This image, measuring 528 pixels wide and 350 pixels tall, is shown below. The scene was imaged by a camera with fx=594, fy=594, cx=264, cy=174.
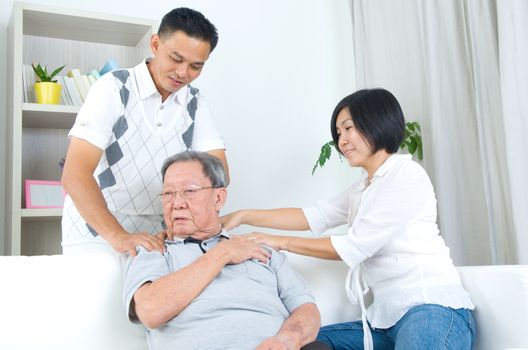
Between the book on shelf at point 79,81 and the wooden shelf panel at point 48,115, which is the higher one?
the book on shelf at point 79,81

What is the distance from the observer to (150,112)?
6.53 ft

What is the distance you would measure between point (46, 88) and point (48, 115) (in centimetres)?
14

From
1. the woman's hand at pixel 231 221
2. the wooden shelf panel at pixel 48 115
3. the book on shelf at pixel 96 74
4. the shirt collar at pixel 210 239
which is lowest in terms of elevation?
the shirt collar at pixel 210 239

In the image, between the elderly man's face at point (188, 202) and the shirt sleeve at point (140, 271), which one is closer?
the shirt sleeve at point (140, 271)

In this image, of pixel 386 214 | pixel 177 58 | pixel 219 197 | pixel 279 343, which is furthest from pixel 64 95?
pixel 279 343

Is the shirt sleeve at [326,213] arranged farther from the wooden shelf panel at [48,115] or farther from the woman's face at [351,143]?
the wooden shelf panel at [48,115]

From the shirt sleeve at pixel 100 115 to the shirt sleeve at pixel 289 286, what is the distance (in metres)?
0.64

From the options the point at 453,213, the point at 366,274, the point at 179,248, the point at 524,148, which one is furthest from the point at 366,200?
the point at 453,213

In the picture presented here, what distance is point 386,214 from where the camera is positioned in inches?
66.4

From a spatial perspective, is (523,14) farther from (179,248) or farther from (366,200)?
(179,248)

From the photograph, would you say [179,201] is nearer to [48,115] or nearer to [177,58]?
[177,58]

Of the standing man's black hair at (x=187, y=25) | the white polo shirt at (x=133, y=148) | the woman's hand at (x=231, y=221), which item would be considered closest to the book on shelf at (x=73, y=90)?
the white polo shirt at (x=133, y=148)

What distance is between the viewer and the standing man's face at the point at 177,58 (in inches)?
72.6

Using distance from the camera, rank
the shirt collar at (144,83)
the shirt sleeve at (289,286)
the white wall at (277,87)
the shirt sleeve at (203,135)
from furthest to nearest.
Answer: the white wall at (277,87) → the shirt sleeve at (203,135) → the shirt collar at (144,83) → the shirt sleeve at (289,286)
